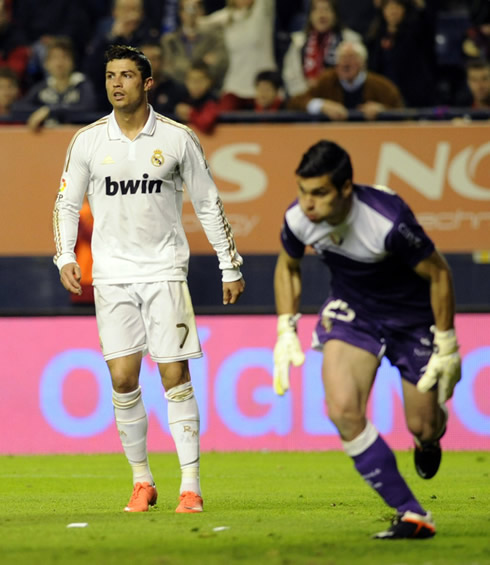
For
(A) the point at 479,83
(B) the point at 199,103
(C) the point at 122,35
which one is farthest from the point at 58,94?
(A) the point at 479,83

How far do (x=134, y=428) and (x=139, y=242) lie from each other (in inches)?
41.3

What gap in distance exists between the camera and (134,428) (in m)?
7.07

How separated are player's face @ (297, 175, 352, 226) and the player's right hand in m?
1.54

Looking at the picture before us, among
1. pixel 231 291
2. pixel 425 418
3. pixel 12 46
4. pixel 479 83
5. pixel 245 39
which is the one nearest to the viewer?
pixel 425 418

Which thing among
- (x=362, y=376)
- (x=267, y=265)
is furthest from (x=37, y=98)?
(x=362, y=376)

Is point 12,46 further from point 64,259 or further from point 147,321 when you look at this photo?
point 147,321

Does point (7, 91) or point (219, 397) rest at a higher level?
point (7, 91)

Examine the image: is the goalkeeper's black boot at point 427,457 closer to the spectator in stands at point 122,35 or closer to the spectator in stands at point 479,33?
the spectator in stands at point 122,35

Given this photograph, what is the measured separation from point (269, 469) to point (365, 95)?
4608 mm

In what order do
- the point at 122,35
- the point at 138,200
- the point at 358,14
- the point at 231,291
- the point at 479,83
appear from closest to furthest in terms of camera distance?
the point at 138,200 → the point at 231,291 → the point at 479,83 → the point at 122,35 → the point at 358,14

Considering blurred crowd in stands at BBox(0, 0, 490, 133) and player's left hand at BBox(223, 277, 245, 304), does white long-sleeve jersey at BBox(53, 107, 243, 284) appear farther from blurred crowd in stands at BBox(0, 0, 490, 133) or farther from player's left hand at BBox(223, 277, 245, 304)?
blurred crowd in stands at BBox(0, 0, 490, 133)

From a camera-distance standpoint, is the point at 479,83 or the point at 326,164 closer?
the point at 326,164

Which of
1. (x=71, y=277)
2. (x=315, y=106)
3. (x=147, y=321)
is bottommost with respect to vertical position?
(x=147, y=321)

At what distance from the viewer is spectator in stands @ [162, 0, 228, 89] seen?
1330 centimetres
